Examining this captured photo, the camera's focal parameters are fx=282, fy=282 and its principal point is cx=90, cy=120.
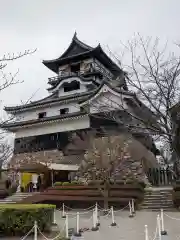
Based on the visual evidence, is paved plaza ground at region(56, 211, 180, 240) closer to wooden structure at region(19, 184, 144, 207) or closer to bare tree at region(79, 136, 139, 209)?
wooden structure at region(19, 184, 144, 207)

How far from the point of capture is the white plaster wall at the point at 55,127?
1215 inches

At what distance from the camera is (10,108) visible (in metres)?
37.2

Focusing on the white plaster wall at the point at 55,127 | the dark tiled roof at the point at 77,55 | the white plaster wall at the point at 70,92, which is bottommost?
the white plaster wall at the point at 55,127

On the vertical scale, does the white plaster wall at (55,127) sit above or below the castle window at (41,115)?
below

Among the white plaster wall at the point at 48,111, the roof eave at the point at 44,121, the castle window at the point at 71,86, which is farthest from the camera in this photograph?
the castle window at the point at 71,86

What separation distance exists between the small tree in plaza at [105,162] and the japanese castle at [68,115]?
2220 millimetres

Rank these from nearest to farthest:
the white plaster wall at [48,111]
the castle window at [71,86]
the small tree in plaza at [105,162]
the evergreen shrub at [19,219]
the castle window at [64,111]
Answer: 1. the evergreen shrub at [19,219]
2. the small tree in plaza at [105,162]
3. the white plaster wall at [48,111]
4. the castle window at [64,111]
5. the castle window at [71,86]

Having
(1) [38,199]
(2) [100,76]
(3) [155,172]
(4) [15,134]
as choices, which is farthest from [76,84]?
(1) [38,199]

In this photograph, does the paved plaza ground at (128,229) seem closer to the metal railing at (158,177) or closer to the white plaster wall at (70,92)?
the metal railing at (158,177)

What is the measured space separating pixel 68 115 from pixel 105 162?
472 inches

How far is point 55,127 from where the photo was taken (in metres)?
32.6

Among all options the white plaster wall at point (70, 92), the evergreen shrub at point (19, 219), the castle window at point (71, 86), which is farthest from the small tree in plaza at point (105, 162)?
the castle window at point (71, 86)

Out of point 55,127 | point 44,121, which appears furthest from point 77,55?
point 55,127

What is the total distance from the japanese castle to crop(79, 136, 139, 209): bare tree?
2230 mm
